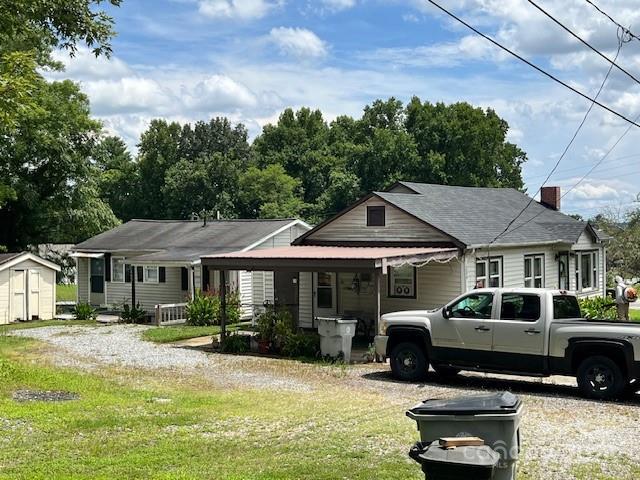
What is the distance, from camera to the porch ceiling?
18828 millimetres

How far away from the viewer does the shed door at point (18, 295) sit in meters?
29.5

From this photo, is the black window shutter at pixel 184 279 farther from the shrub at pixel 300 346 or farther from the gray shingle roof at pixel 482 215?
the shrub at pixel 300 346

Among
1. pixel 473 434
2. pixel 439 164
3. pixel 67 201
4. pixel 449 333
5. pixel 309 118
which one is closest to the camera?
pixel 473 434

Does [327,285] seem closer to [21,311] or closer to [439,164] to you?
[21,311]

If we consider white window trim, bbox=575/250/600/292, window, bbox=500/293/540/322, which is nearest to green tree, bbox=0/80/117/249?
white window trim, bbox=575/250/600/292

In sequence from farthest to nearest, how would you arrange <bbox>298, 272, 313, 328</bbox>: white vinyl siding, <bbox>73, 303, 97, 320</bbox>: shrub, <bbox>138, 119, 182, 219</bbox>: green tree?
<bbox>138, 119, 182, 219</bbox>: green tree → <bbox>73, 303, 97, 320</bbox>: shrub → <bbox>298, 272, 313, 328</bbox>: white vinyl siding

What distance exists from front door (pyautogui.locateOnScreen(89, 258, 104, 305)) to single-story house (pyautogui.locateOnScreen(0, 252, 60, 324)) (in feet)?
11.1

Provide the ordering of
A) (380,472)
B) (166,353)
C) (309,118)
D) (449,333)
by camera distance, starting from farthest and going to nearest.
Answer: (309,118)
(166,353)
(449,333)
(380,472)

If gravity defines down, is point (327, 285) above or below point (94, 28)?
below

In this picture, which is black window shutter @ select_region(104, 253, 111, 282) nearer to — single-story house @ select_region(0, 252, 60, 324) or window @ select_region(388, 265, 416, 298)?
single-story house @ select_region(0, 252, 60, 324)

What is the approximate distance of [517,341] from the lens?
14523 mm

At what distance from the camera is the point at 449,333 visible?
1540 centimetres

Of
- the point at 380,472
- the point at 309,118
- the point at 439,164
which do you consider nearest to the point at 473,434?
the point at 380,472

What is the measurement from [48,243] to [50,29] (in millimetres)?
31974
